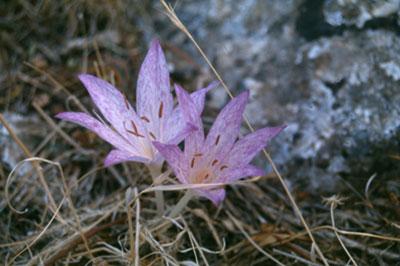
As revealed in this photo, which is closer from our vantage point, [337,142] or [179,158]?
[179,158]

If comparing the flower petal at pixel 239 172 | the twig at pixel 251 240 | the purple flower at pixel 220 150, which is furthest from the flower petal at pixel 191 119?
the twig at pixel 251 240

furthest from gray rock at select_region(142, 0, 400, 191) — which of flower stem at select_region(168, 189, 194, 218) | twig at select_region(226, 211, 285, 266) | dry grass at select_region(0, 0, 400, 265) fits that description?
flower stem at select_region(168, 189, 194, 218)

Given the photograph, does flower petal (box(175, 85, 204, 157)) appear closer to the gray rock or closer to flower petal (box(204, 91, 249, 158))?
flower petal (box(204, 91, 249, 158))

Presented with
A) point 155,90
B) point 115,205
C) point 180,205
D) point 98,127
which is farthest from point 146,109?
point 115,205

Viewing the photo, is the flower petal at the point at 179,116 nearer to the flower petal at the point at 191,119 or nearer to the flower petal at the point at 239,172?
the flower petal at the point at 191,119

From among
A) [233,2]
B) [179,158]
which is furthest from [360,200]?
[233,2]

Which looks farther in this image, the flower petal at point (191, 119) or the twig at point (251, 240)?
the twig at point (251, 240)

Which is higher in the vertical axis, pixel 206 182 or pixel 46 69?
pixel 46 69

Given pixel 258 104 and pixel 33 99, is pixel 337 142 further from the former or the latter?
pixel 33 99
